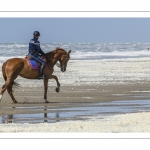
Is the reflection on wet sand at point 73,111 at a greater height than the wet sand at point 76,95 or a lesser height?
lesser

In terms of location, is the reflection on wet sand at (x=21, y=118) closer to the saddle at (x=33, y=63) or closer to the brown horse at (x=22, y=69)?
the brown horse at (x=22, y=69)

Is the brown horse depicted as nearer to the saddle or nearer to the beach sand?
the saddle

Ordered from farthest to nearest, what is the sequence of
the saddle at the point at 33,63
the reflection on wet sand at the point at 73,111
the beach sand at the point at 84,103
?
the saddle at the point at 33,63
the reflection on wet sand at the point at 73,111
the beach sand at the point at 84,103

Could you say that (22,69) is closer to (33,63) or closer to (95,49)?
(33,63)

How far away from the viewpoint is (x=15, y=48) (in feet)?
159

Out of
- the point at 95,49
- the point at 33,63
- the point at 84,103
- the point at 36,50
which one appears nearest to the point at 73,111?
the point at 84,103

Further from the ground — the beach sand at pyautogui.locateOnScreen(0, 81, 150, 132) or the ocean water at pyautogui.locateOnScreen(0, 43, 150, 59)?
the ocean water at pyautogui.locateOnScreen(0, 43, 150, 59)

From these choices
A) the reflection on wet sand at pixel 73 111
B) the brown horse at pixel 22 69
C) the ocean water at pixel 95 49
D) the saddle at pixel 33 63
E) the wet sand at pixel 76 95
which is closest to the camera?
the reflection on wet sand at pixel 73 111

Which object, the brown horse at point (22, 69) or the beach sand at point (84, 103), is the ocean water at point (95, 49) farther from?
the brown horse at point (22, 69)

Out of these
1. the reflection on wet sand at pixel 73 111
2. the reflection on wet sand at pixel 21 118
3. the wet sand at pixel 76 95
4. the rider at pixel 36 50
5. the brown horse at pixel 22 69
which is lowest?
the reflection on wet sand at pixel 21 118

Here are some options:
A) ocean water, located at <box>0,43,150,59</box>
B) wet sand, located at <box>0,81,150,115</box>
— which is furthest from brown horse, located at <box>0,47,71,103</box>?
ocean water, located at <box>0,43,150,59</box>

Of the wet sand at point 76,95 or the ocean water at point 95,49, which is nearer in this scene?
the wet sand at point 76,95

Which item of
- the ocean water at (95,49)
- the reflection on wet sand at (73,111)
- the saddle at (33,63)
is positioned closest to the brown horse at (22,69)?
the saddle at (33,63)

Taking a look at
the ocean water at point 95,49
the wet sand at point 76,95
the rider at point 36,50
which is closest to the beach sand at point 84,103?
the wet sand at point 76,95
